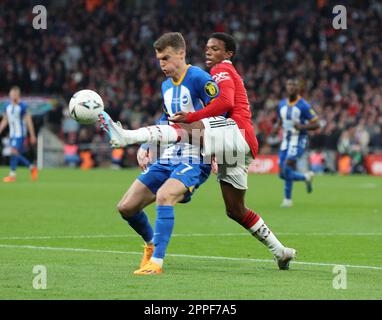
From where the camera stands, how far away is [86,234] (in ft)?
45.3

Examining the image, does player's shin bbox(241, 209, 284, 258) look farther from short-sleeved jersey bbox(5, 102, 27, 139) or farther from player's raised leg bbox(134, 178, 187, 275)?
short-sleeved jersey bbox(5, 102, 27, 139)

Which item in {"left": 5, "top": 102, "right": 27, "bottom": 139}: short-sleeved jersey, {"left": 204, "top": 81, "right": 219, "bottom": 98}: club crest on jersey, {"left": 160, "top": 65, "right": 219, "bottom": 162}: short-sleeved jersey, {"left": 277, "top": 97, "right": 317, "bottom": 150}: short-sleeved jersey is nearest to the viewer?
{"left": 204, "top": 81, "right": 219, "bottom": 98}: club crest on jersey

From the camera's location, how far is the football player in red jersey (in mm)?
9656

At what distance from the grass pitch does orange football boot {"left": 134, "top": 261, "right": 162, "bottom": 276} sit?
0.12 meters

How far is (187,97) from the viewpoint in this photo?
32.4 ft

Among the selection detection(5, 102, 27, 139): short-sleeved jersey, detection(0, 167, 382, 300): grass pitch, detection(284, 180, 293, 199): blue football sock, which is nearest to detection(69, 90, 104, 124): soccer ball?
detection(0, 167, 382, 300): grass pitch

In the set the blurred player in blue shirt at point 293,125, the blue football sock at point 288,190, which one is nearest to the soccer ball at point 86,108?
the blue football sock at point 288,190

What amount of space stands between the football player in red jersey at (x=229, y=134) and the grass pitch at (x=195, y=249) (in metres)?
0.44

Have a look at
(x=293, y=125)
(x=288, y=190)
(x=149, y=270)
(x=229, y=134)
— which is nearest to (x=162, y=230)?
(x=149, y=270)

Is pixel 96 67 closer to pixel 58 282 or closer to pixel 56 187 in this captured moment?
pixel 56 187

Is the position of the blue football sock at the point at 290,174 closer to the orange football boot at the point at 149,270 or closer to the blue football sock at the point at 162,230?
the blue football sock at the point at 162,230

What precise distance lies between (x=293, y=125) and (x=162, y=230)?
11289 millimetres
